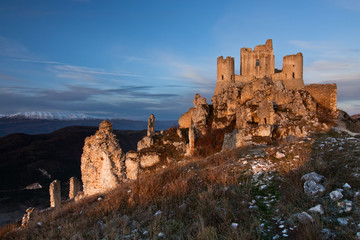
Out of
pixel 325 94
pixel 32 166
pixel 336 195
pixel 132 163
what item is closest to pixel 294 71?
pixel 325 94

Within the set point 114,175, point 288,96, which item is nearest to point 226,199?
point 114,175

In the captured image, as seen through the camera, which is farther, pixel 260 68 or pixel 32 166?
pixel 32 166

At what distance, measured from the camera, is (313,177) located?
450 cm

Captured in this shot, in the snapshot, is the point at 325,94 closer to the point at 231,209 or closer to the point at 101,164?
the point at 101,164

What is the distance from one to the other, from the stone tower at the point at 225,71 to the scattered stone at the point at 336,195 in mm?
35680

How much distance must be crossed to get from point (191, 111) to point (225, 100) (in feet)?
17.5

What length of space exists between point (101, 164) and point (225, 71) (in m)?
32.3

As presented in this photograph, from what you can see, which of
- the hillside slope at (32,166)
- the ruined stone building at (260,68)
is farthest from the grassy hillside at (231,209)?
the ruined stone building at (260,68)

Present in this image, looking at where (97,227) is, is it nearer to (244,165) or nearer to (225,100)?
(244,165)

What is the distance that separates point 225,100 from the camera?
33344 millimetres

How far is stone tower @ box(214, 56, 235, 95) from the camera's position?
38656 mm

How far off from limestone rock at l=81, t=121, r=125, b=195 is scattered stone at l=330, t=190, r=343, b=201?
8326 mm

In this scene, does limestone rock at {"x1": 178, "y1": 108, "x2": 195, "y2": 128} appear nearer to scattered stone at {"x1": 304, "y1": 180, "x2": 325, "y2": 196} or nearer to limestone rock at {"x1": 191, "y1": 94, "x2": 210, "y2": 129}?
limestone rock at {"x1": 191, "y1": 94, "x2": 210, "y2": 129}

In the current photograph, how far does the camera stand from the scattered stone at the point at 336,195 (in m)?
3.68
